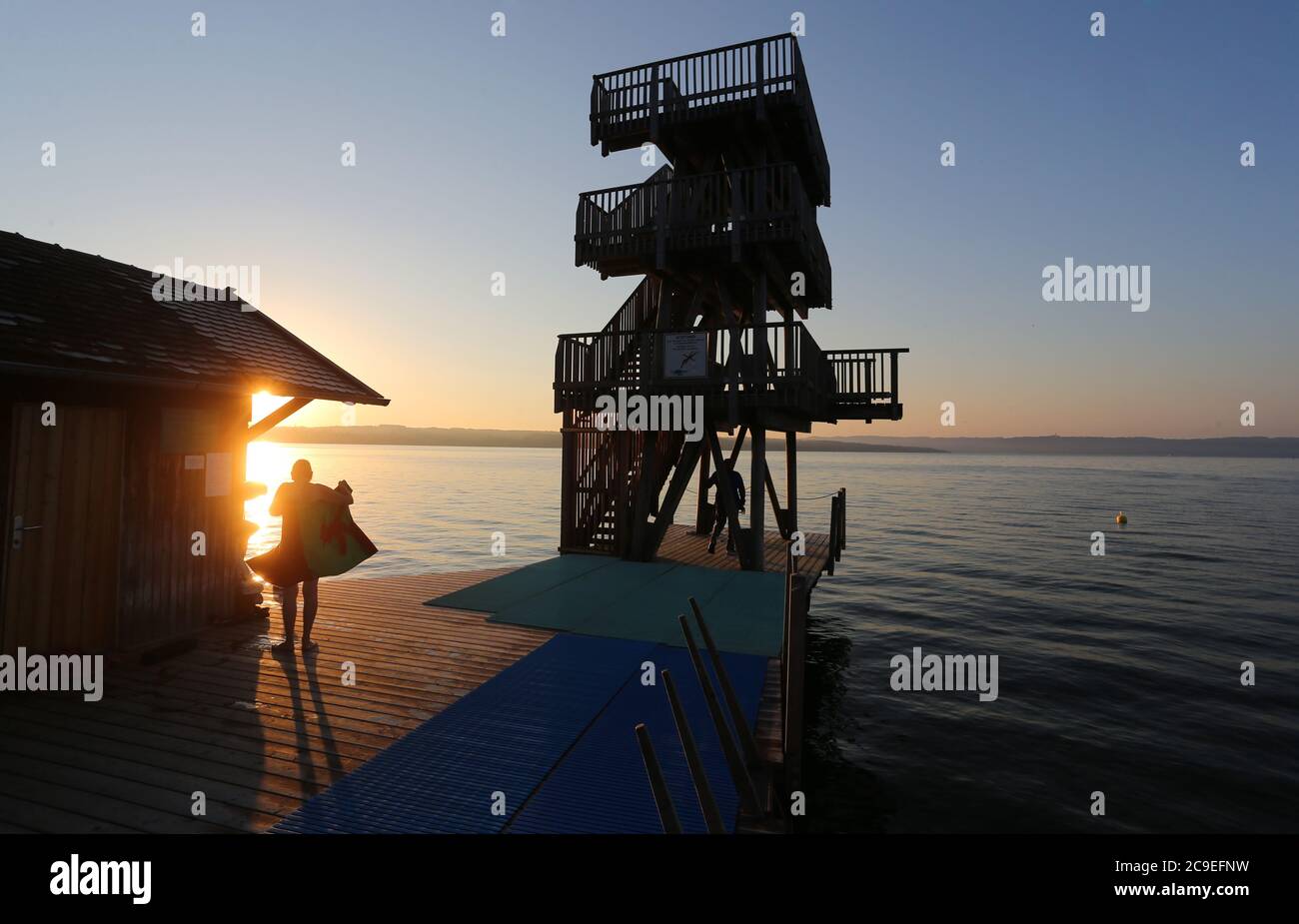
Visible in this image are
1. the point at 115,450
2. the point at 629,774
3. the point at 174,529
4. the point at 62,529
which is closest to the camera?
the point at 629,774

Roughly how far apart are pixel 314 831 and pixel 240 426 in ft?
20.0

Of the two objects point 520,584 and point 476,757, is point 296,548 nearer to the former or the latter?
point 476,757

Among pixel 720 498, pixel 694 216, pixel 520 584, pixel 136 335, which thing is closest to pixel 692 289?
pixel 694 216

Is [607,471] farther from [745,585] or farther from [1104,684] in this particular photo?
[1104,684]

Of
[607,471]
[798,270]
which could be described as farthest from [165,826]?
[798,270]

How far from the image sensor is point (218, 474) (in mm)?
7801

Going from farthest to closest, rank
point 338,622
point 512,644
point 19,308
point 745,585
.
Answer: point 745,585
point 338,622
point 512,644
point 19,308

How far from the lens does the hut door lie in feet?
19.3

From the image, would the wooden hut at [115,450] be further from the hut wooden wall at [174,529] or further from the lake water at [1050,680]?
the lake water at [1050,680]

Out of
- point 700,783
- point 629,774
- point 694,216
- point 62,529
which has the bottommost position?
point 629,774

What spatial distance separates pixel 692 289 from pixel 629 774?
1274 cm

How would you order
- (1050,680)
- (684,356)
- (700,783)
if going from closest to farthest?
(700,783), (1050,680), (684,356)

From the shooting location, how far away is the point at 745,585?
11.4 m
